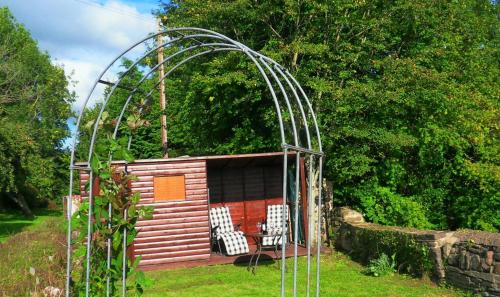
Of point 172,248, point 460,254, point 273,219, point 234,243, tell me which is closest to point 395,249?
point 460,254

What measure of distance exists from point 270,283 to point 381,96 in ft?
14.4

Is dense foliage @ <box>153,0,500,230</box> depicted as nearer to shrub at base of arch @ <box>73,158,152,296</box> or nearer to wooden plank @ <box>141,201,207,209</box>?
wooden plank @ <box>141,201,207,209</box>

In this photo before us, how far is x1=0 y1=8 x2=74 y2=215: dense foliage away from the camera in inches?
894

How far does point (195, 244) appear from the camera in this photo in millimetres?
10367

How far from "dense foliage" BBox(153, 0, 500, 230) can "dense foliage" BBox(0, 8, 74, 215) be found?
1307cm

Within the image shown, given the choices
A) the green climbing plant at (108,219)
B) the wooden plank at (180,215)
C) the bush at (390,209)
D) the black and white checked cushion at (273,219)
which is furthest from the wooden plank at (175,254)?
the green climbing plant at (108,219)

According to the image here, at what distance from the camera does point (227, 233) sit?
10742 millimetres

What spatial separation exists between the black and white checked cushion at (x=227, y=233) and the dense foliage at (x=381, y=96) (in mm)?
1916

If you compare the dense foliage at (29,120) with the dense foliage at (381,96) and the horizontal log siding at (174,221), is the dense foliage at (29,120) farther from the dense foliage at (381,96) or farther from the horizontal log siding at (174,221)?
the horizontal log siding at (174,221)

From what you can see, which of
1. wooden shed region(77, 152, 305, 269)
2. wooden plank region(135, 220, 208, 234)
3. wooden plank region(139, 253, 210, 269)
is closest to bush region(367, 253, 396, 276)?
wooden shed region(77, 152, 305, 269)

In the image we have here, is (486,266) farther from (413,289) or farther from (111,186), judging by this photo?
(111,186)

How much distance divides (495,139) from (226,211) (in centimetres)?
642

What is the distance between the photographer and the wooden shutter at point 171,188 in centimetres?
1027

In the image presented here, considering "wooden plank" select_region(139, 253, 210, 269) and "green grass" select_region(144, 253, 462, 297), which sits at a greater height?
"wooden plank" select_region(139, 253, 210, 269)
